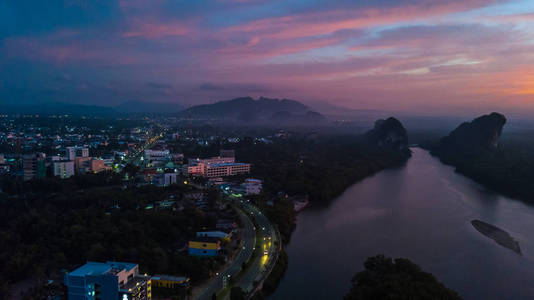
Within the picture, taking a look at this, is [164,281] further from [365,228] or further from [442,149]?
[442,149]

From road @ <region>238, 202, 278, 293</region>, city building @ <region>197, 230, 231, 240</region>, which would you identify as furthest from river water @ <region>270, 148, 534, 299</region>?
city building @ <region>197, 230, 231, 240</region>

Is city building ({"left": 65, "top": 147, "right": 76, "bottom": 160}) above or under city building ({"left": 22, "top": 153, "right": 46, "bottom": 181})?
above

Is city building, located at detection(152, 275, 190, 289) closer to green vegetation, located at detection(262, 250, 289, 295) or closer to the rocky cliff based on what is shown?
green vegetation, located at detection(262, 250, 289, 295)

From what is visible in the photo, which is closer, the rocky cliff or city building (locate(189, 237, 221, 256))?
city building (locate(189, 237, 221, 256))

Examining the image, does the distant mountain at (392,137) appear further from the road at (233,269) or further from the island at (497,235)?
the road at (233,269)

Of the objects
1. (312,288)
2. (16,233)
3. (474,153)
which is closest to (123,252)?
(16,233)

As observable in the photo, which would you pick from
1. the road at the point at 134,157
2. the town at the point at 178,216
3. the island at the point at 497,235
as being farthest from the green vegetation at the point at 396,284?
the road at the point at 134,157
